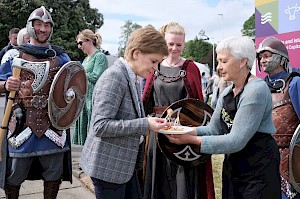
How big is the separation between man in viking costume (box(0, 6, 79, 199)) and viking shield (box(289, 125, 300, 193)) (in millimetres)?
1784

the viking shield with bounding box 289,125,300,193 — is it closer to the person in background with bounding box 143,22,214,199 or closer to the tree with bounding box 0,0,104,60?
the person in background with bounding box 143,22,214,199

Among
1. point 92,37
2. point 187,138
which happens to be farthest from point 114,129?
point 92,37

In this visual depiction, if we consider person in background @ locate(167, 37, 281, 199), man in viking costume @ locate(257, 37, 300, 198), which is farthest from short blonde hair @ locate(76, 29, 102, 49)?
person in background @ locate(167, 37, 281, 199)

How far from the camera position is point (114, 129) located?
6.51 feet

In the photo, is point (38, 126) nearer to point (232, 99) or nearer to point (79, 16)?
point (232, 99)

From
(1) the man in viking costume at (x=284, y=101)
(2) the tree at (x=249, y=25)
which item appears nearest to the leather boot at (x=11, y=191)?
(1) the man in viking costume at (x=284, y=101)

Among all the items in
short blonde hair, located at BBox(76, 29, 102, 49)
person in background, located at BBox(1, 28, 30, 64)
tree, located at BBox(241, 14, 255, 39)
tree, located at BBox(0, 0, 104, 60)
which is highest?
tree, located at BBox(241, 14, 255, 39)

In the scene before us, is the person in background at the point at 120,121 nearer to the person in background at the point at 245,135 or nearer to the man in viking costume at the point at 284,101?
the person in background at the point at 245,135

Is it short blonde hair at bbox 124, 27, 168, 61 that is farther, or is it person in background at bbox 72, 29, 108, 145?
person in background at bbox 72, 29, 108, 145

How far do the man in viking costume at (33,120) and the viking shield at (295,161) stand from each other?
5.85 feet

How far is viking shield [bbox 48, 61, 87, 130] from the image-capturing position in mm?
2904

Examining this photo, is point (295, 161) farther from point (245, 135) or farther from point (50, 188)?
point (50, 188)

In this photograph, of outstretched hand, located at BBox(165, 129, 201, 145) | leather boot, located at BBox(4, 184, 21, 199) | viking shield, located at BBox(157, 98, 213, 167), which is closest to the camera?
outstretched hand, located at BBox(165, 129, 201, 145)

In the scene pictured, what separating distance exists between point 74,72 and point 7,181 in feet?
3.36
